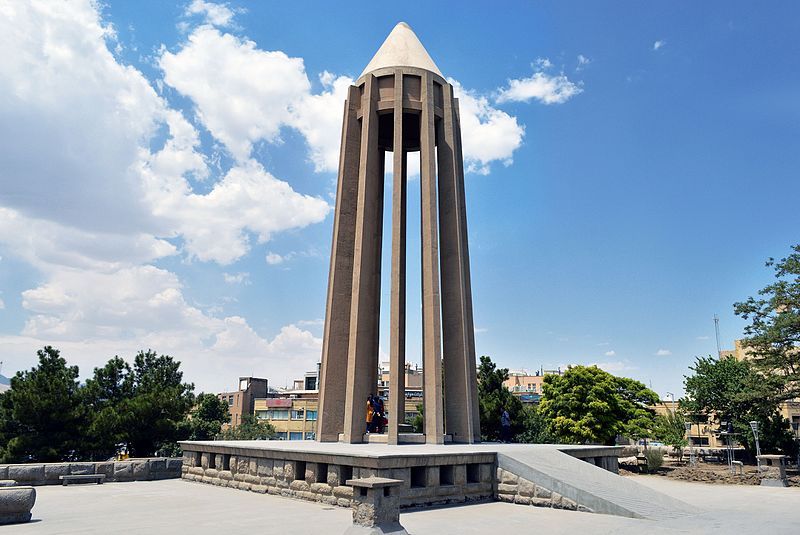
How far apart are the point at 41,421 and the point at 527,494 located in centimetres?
2086

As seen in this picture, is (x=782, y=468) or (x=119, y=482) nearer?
(x=119, y=482)

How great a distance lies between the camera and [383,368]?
86.2 m

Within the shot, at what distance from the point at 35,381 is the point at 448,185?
19.5 meters

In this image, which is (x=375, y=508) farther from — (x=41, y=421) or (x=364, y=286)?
(x=41, y=421)

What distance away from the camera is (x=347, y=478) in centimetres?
1187

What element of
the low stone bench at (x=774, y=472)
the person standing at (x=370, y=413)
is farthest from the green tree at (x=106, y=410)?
the low stone bench at (x=774, y=472)

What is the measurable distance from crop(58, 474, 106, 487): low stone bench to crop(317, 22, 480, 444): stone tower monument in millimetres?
6140

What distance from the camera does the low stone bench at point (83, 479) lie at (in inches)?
592

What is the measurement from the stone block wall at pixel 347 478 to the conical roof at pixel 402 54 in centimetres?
1309

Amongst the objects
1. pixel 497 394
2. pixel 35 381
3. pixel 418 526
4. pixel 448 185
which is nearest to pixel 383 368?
pixel 497 394

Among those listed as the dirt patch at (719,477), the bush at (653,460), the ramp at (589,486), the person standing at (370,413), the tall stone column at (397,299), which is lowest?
the dirt patch at (719,477)

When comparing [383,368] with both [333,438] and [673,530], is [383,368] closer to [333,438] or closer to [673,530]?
[333,438]

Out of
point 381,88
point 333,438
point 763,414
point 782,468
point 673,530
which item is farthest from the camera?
point 763,414

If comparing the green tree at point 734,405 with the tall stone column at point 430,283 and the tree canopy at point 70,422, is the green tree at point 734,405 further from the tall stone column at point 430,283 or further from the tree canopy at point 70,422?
the tree canopy at point 70,422
